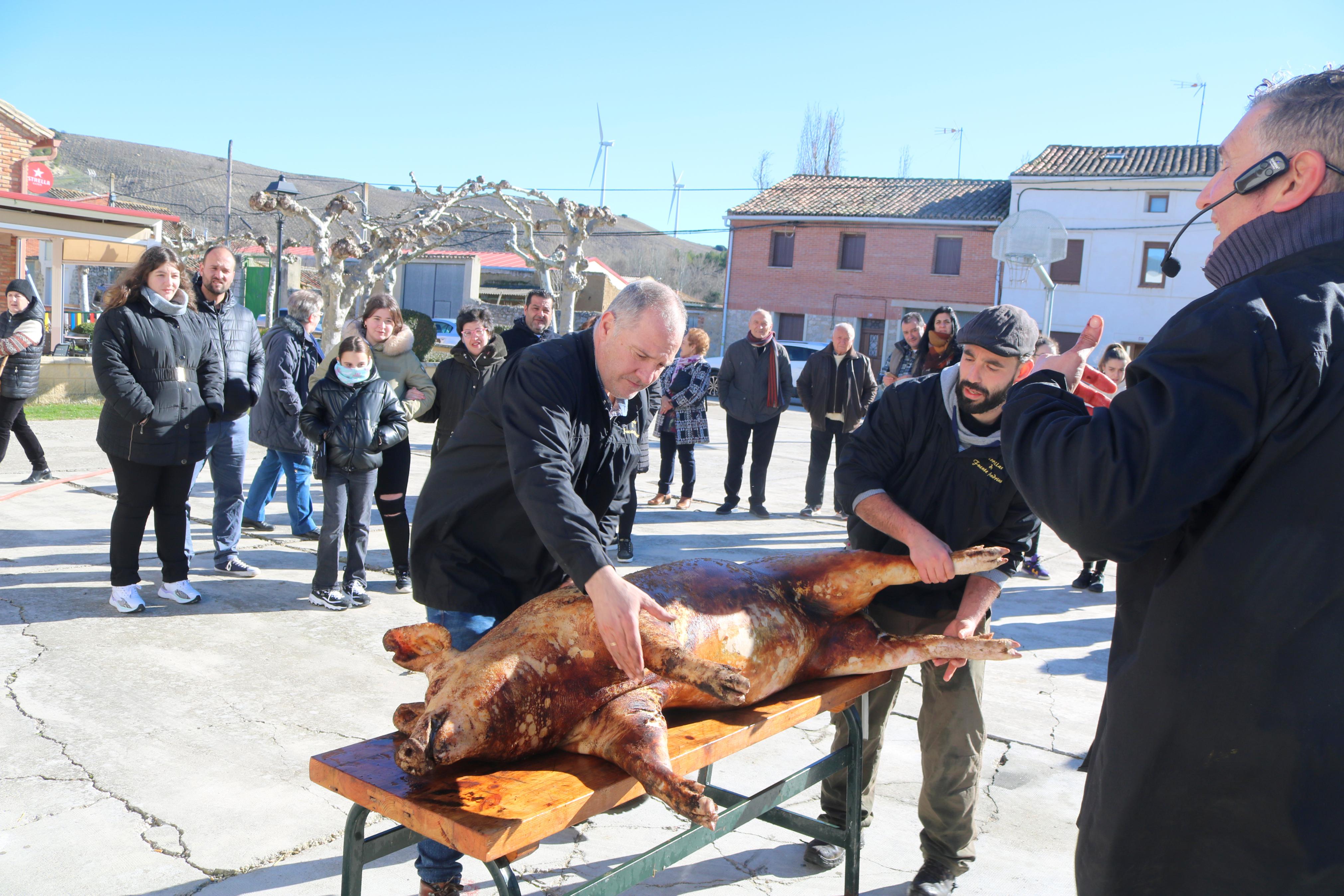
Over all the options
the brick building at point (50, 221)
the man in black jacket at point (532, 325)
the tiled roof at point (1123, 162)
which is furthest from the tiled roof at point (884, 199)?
the man in black jacket at point (532, 325)

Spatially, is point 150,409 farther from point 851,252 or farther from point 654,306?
point 851,252

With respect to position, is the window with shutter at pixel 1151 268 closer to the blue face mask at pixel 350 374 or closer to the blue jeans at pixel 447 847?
the blue face mask at pixel 350 374

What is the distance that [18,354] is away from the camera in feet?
24.4

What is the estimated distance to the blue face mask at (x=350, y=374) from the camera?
527 centimetres

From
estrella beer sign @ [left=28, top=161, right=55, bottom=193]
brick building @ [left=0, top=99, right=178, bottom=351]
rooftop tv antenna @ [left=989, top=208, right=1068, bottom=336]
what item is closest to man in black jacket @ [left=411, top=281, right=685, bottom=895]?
rooftop tv antenna @ [left=989, top=208, right=1068, bottom=336]

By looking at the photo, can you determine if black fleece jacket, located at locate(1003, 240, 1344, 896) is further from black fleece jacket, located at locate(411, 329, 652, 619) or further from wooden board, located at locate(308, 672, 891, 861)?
black fleece jacket, located at locate(411, 329, 652, 619)

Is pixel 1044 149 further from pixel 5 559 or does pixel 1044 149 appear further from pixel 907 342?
pixel 5 559

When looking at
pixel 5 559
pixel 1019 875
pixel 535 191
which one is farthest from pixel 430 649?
pixel 535 191

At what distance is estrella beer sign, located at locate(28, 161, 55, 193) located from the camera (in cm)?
2145

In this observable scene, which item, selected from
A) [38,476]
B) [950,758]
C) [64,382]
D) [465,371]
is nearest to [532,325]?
[465,371]

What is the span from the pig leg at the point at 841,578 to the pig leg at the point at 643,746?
2.33 ft

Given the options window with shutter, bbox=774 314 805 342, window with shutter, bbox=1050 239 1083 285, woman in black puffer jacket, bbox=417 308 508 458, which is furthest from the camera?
window with shutter, bbox=774 314 805 342

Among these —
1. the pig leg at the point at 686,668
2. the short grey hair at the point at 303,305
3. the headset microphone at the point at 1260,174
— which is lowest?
the pig leg at the point at 686,668

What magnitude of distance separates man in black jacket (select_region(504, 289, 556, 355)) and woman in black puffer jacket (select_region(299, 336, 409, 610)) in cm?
107
